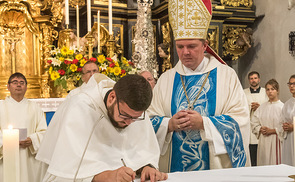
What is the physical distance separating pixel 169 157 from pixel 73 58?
2830mm

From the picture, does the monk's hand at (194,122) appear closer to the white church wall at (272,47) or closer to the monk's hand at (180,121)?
the monk's hand at (180,121)

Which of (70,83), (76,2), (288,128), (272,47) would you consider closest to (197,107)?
(70,83)

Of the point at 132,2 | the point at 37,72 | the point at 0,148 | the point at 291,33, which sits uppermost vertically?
the point at 132,2

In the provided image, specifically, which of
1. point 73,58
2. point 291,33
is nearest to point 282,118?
point 291,33

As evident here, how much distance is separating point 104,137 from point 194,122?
2.61 feet

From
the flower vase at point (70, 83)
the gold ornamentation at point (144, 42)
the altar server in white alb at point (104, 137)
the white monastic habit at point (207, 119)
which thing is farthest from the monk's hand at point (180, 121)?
the gold ornamentation at point (144, 42)

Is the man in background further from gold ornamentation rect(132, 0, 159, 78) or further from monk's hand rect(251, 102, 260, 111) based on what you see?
gold ornamentation rect(132, 0, 159, 78)

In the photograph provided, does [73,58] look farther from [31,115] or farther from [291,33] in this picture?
[291,33]

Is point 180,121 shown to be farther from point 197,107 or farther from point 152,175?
point 152,175

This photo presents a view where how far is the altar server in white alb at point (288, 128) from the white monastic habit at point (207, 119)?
295 centimetres

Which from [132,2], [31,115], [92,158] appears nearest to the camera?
[92,158]

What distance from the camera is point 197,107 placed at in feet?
10.6

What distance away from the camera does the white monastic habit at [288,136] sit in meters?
5.94

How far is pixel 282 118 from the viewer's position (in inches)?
241
